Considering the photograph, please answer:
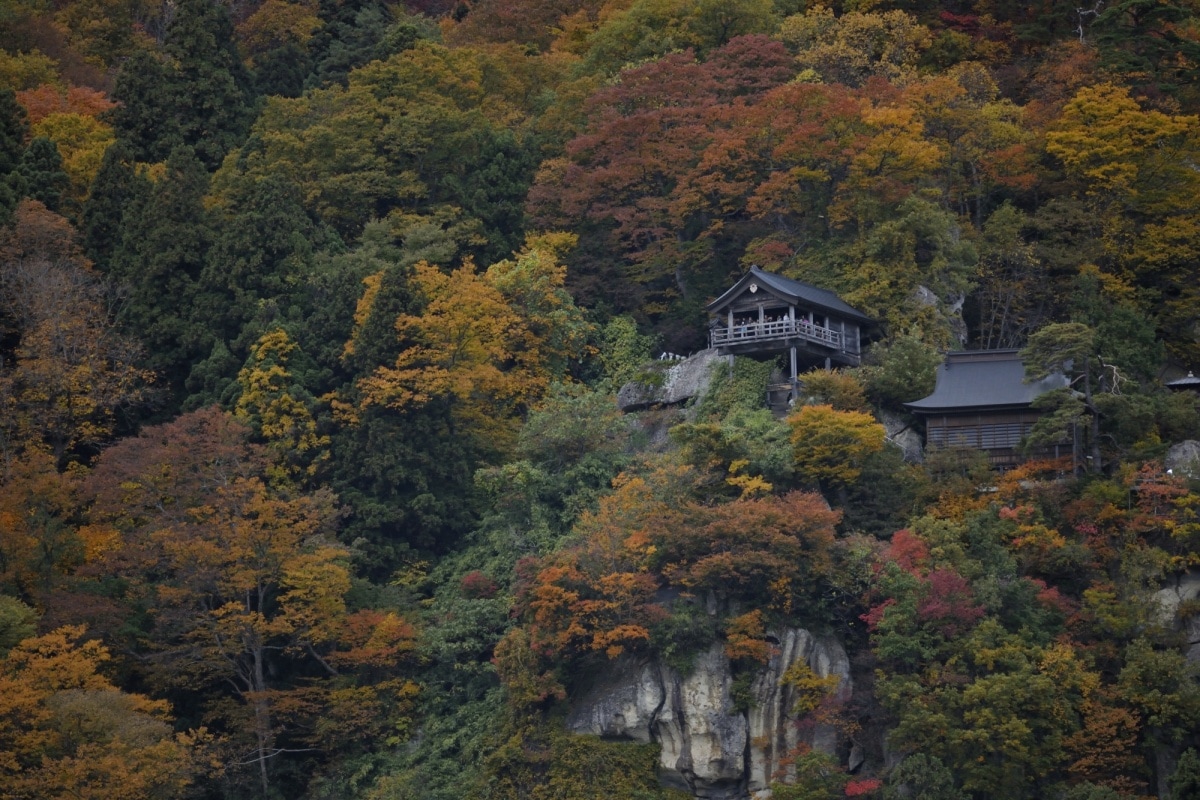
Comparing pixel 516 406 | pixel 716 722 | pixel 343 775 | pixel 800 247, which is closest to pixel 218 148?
pixel 516 406

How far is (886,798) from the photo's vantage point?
44.4 metres

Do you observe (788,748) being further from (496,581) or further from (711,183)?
(711,183)

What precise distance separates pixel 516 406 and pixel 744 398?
7.84 m

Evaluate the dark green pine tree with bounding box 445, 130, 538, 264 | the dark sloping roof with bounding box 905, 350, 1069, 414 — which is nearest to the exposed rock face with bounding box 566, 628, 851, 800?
the dark sloping roof with bounding box 905, 350, 1069, 414

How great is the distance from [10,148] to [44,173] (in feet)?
6.09

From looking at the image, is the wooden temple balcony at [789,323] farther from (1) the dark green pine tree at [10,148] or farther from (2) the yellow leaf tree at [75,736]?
(1) the dark green pine tree at [10,148]

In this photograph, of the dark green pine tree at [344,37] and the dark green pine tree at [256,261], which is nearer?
the dark green pine tree at [256,261]

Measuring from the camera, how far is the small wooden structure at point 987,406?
51250mm

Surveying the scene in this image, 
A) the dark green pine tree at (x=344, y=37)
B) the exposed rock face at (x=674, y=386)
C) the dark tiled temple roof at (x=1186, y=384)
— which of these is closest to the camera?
the dark tiled temple roof at (x=1186, y=384)

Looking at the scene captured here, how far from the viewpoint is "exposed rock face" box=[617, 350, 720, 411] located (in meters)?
56.5

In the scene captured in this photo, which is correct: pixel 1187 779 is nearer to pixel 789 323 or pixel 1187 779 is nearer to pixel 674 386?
pixel 789 323

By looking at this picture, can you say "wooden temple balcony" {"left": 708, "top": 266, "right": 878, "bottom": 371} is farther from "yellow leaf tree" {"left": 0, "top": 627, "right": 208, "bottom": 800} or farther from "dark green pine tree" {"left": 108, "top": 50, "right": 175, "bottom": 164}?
"dark green pine tree" {"left": 108, "top": 50, "right": 175, "bottom": 164}

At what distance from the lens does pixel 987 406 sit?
51.4 metres

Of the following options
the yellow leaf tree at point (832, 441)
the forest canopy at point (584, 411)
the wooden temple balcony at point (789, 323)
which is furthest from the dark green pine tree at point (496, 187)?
the yellow leaf tree at point (832, 441)
